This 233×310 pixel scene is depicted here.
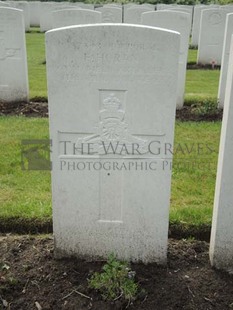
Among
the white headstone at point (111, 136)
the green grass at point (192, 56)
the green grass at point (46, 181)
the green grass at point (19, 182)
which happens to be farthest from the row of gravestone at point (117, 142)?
the green grass at point (192, 56)

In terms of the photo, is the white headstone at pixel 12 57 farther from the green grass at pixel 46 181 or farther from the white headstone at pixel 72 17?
the white headstone at pixel 72 17

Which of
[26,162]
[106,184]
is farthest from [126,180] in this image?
[26,162]

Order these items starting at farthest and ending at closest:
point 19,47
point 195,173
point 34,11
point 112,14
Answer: point 34,11
point 112,14
point 19,47
point 195,173

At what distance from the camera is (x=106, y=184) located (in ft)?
9.49

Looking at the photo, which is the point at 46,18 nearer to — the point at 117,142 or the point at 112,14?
the point at 112,14

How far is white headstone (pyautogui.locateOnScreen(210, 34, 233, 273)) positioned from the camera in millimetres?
2609

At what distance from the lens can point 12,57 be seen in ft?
22.9

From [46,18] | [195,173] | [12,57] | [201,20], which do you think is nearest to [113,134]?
[195,173]

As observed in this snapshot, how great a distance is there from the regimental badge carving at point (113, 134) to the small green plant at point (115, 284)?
2.50ft

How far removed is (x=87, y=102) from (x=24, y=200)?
5.27 ft

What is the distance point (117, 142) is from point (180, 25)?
188 inches

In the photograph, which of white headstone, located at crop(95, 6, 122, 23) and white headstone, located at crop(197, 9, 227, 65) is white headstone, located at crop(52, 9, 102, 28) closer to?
white headstone, located at crop(197, 9, 227, 65)

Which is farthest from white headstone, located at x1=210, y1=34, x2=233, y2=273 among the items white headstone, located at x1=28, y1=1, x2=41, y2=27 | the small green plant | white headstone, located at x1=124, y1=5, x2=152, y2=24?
white headstone, located at x1=28, y1=1, x2=41, y2=27

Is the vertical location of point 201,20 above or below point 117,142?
above
